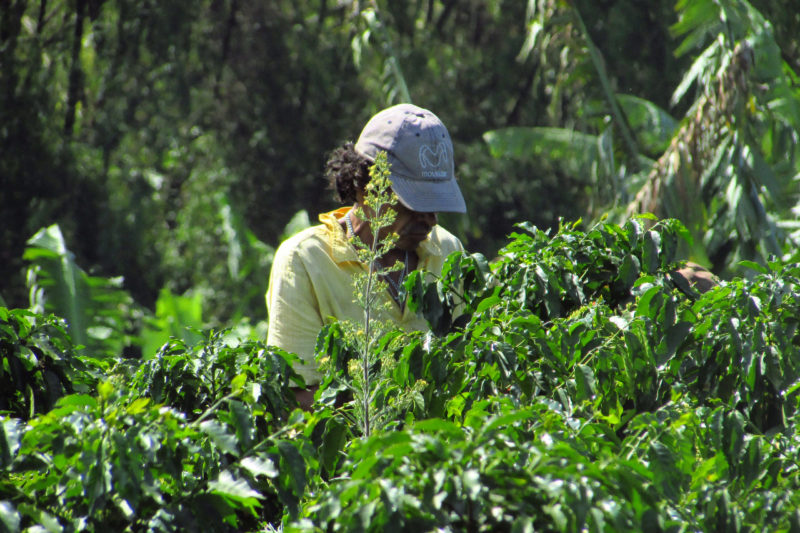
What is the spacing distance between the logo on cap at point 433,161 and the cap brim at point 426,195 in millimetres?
24

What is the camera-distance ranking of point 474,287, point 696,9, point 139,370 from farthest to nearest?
1. point 696,9
2. point 474,287
3. point 139,370

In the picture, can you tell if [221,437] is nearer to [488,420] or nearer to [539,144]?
[488,420]

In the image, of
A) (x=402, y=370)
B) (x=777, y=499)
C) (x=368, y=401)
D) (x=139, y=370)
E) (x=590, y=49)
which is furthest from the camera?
(x=590, y=49)

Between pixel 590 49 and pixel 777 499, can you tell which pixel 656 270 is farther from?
pixel 590 49

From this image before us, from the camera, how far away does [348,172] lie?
3146 millimetres

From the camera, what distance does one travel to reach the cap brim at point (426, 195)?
9.61 ft

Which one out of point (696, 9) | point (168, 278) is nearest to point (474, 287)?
point (696, 9)

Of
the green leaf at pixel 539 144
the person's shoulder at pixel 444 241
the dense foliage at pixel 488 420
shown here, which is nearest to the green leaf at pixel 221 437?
the dense foliage at pixel 488 420

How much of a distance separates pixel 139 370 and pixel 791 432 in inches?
57.6

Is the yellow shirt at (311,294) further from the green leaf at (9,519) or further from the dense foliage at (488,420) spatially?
the green leaf at (9,519)

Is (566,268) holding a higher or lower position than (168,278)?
higher

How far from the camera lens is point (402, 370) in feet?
7.89

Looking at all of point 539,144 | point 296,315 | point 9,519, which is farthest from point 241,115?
point 9,519

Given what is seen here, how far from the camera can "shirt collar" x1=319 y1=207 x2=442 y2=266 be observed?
9.97 ft
